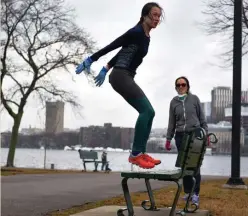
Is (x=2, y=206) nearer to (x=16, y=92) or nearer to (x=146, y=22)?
(x=146, y=22)

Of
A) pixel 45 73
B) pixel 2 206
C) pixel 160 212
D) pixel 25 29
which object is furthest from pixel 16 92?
pixel 160 212

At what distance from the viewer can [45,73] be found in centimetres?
2491

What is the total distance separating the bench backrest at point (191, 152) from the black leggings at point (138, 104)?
0.48 metres

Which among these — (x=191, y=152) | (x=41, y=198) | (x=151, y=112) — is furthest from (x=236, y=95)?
(x=151, y=112)

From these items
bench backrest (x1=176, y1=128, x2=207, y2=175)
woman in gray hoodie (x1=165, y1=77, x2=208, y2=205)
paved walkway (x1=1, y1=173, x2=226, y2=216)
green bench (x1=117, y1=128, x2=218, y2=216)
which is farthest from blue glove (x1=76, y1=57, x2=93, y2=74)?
paved walkway (x1=1, y1=173, x2=226, y2=216)

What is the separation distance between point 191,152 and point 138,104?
82 cm

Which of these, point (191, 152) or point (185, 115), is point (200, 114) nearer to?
point (185, 115)

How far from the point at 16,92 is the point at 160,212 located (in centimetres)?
2049

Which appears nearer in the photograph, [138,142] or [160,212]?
[138,142]

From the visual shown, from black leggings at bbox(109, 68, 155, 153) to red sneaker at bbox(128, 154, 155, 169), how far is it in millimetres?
69

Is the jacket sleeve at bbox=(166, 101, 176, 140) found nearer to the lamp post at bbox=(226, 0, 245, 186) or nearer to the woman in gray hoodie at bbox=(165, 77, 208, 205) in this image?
the woman in gray hoodie at bbox=(165, 77, 208, 205)

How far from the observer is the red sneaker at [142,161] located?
4918 millimetres

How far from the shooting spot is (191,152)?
5289 millimetres

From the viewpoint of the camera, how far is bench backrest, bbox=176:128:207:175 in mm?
5215
